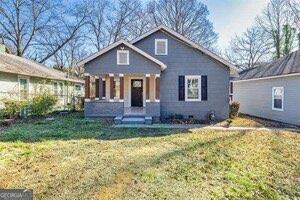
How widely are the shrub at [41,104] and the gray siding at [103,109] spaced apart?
387 cm

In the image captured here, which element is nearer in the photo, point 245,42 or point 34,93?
point 34,93

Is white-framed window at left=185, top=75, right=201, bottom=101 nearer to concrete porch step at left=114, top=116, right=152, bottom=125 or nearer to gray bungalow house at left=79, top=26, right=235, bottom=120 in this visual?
gray bungalow house at left=79, top=26, right=235, bottom=120

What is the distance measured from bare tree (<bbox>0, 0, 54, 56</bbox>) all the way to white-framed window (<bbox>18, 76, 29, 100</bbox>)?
19.9 metres

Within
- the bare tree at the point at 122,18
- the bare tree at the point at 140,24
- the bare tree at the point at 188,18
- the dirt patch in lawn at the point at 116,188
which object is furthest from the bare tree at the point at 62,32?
the dirt patch in lawn at the point at 116,188

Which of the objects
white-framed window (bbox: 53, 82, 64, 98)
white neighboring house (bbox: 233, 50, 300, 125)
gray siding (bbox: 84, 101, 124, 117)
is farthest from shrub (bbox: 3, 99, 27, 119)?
white neighboring house (bbox: 233, 50, 300, 125)

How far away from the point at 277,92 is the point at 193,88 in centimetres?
533

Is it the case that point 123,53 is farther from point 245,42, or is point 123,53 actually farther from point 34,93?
point 245,42

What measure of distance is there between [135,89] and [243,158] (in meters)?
12.0

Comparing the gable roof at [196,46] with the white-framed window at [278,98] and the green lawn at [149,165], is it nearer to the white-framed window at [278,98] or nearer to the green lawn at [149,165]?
the white-framed window at [278,98]

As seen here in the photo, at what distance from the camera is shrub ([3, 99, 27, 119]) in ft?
57.5

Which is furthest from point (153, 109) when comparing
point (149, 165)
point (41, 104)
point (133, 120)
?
point (149, 165)

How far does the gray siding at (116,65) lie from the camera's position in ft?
57.3

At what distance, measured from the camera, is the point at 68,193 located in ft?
19.2

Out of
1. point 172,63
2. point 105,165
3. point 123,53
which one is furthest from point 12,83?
point 105,165
